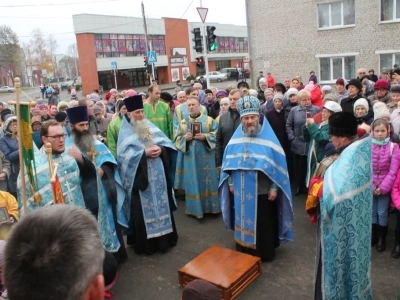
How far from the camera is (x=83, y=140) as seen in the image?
174 inches

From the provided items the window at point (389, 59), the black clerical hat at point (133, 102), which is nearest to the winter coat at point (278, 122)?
the black clerical hat at point (133, 102)

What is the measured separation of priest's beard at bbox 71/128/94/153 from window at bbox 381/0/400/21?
1890 cm

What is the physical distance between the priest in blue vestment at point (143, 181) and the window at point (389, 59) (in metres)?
17.6

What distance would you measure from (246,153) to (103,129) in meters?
3.98

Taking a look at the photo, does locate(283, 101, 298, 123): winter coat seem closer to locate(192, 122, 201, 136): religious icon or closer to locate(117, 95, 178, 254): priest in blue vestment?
locate(192, 122, 201, 136): religious icon

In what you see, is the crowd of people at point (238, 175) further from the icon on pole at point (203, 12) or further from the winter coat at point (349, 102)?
the icon on pole at point (203, 12)

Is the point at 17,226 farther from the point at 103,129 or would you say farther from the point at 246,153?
the point at 103,129

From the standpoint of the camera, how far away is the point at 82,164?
4.32 m

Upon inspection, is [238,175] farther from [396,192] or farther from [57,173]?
[57,173]

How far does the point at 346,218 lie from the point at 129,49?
44159mm

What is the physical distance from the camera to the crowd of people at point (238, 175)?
3.10m

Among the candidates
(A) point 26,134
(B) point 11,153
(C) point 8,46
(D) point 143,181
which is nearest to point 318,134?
(D) point 143,181

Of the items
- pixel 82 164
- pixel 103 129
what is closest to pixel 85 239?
pixel 82 164

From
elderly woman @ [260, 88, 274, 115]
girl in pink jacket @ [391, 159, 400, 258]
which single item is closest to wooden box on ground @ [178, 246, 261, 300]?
girl in pink jacket @ [391, 159, 400, 258]
